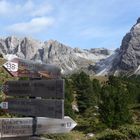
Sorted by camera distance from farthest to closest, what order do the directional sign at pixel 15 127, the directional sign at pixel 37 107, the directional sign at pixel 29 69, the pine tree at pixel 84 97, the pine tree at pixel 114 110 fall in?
1. the pine tree at pixel 84 97
2. the pine tree at pixel 114 110
3. the directional sign at pixel 29 69
4. the directional sign at pixel 15 127
5. the directional sign at pixel 37 107

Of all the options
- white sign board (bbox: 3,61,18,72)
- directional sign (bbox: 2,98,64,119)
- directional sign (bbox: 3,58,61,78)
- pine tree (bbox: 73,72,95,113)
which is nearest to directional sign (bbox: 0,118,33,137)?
directional sign (bbox: 2,98,64,119)

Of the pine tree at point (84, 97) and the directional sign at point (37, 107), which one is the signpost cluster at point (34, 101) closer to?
the directional sign at point (37, 107)

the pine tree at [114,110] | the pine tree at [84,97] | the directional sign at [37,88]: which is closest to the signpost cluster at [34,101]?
the directional sign at [37,88]

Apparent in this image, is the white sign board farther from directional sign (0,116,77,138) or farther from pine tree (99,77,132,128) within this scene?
pine tree (99,77,132,128)

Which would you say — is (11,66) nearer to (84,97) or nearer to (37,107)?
(37,107)

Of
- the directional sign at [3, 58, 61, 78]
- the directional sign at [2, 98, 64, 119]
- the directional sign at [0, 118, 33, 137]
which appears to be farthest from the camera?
the directional sign at [3, 58, 61, 78]

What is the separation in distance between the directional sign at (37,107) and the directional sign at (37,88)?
0.61ft

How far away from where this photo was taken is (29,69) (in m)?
11.8

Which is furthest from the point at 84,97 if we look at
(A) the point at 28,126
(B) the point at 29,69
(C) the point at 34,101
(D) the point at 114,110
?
(C) the point at 34,101

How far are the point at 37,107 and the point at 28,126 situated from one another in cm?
62

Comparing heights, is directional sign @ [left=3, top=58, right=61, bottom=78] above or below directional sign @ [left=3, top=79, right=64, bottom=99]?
above

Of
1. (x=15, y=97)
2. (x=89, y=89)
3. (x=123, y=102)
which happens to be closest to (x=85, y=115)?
(x=89, y=89)

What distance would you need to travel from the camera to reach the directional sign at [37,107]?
1082 cm

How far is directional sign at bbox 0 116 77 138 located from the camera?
1127 cm
